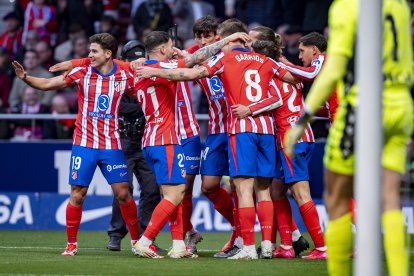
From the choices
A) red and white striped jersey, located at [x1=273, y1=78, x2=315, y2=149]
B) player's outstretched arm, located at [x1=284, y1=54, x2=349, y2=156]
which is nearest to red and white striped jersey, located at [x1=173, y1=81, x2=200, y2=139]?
red and white striped jersey, located at [x1=273, y1=78, x2=315, y2=149]

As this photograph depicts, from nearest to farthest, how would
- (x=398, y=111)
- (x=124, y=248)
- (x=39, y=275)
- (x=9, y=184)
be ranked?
(x=398, y=111), (x=39, y=275), (x=124, y=248), (x=9, y=184)

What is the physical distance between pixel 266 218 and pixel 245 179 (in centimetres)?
43

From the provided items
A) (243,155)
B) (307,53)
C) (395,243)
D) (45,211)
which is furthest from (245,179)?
(45,211)

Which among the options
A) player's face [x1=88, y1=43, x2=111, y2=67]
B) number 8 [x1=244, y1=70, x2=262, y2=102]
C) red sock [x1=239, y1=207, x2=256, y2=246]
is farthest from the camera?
player's face [x1=88, y1=43, x2=111, y2=67]

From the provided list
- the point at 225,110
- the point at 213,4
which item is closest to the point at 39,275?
the point at 225,110

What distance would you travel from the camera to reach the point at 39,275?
830 cm

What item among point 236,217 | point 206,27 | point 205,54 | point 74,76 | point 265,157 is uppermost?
point 206,27

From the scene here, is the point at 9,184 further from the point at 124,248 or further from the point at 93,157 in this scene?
the point at 93,157

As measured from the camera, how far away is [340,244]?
21.6 feet

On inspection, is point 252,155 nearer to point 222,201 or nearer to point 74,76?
point 222,201

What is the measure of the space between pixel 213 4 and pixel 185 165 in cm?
856

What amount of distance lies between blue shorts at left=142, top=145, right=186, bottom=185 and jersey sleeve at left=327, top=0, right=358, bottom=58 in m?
3.90

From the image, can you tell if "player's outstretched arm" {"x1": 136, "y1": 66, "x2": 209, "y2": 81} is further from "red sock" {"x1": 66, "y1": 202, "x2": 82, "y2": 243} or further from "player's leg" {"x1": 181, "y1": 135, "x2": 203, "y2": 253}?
"red sock" {"x1": 66, "y1": 202, "x2": 82, "y2": 243}

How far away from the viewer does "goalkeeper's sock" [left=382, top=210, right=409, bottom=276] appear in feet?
21.0
